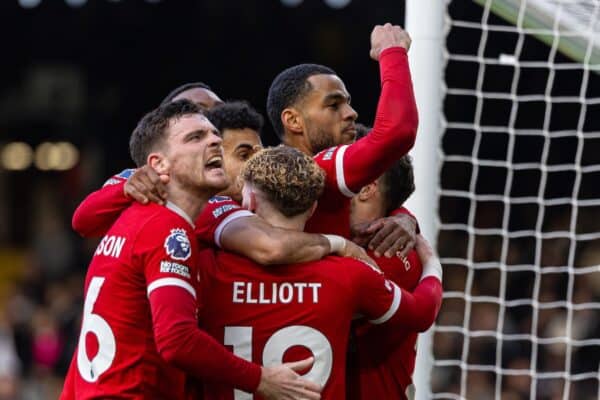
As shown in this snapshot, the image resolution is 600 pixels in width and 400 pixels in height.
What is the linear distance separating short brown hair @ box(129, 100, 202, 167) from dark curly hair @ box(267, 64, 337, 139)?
0.36 m

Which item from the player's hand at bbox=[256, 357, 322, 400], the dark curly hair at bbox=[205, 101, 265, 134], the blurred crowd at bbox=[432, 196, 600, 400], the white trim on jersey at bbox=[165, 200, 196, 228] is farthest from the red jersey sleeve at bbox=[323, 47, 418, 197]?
the blurred crowd at bbox=[432, 196, 600, 400]

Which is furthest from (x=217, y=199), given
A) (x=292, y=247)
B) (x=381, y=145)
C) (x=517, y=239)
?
(x=517, y=239)

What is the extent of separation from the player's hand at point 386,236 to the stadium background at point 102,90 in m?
5.54

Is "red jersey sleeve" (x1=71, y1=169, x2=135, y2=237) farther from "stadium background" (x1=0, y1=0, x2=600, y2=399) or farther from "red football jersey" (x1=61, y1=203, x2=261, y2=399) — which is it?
"stadium background" (x1=0, y1=0, x2=600, y2=399)

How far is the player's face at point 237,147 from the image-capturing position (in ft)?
15.3

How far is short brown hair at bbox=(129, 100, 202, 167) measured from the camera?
13.4 ft

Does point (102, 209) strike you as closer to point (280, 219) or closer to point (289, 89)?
point (280, 219)

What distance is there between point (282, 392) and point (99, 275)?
65 cm

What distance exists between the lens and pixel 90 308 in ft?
12.8

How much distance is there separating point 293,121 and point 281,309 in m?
0.77

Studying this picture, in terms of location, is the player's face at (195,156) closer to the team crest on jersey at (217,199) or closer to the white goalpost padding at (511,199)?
the team crest on jersey at (217,199)

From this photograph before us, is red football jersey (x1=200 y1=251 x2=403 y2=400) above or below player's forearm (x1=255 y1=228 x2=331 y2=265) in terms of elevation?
below

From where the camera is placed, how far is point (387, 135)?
13.0 feet

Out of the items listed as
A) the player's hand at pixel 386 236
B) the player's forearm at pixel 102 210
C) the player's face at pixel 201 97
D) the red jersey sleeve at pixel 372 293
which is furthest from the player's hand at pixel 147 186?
the player's face at pixel 201 97
